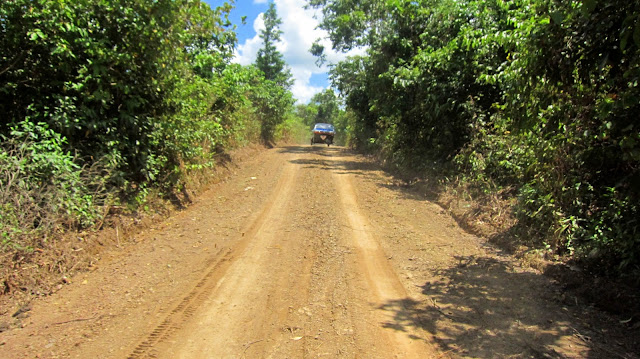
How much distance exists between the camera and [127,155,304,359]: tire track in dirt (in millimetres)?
3555

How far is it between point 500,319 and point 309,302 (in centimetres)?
196

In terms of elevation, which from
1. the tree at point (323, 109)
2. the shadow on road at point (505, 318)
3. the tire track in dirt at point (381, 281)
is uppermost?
the tree at point (323, 109)

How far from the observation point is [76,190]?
5930mm

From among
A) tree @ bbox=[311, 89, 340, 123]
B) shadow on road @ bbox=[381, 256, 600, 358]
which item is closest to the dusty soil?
shadow on road @ bbox=[381, 256, 600, 358]

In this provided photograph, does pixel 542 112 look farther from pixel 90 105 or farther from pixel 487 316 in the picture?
pixel 90 105

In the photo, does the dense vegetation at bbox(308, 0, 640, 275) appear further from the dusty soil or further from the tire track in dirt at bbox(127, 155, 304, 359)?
the tire track in dirt at bbox(127, 155, 304, 359)

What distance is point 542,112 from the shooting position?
5.20 metres

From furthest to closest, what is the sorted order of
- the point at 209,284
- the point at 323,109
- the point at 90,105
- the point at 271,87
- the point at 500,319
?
the point at 323,109 < the point at 271,87 < the point at 90,105 < the point at 209,284 < the point at 500,319

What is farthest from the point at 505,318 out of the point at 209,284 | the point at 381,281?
the point at 209,284

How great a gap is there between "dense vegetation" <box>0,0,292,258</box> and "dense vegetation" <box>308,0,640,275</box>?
5.69m

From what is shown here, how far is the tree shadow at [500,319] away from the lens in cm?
355

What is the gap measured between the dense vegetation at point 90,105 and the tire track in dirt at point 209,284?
6.97ft

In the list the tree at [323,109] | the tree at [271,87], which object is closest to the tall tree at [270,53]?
the tree at [271,87]

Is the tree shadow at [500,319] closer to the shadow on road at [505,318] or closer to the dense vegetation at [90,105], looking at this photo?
the shadow on road at [505,318]
